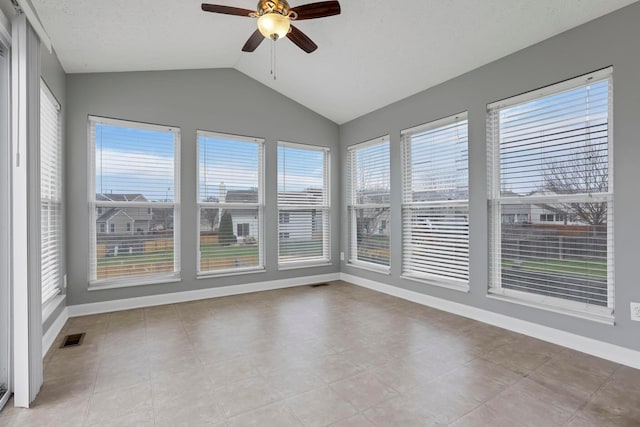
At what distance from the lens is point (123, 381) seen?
221 cm

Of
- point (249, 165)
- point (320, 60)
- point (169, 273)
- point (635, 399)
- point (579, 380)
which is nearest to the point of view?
point (635, 399)

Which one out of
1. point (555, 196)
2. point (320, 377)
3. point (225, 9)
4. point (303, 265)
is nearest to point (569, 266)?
point (555, 196)

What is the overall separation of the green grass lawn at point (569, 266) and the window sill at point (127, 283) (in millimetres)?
4116

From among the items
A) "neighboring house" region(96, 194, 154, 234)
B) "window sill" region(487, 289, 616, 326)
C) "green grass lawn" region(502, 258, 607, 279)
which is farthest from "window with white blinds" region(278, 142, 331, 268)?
"green grass lawn" region(502, 258, 607, 279)

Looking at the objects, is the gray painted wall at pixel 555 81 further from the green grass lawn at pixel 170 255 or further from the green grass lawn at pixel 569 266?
the green grass lawn at pixel 170 255

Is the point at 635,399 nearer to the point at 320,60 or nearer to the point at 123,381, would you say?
the point at 123,381

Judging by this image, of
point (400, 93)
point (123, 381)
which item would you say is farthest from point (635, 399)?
point (400, 93)

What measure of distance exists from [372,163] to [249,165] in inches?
75.9

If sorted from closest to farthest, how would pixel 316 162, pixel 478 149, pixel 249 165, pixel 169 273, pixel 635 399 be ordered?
pixel 635 399 < pixel 478 149 < pixel 169 273 < pixel 249 165 < pixel 316 162

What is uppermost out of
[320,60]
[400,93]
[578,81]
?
[320,60]

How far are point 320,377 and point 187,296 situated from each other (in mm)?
2646

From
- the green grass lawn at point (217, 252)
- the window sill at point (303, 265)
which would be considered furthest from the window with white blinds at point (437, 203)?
the green grass lawn at point (217, 252)

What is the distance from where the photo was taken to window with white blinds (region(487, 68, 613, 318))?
2.60 meters

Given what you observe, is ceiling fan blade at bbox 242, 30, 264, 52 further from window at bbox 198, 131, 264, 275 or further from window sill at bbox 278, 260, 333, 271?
window sill at bbox 278, 260, 333, 271
